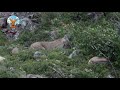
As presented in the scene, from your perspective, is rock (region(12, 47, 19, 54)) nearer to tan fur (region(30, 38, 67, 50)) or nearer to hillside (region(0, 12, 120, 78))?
hillside (region(0, 12, 120, 78))

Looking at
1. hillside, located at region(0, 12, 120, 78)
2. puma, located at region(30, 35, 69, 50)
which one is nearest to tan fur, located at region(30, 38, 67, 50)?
puma, located at region(30, 35, 69, 50)

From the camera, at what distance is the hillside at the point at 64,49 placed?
7301 millimetres

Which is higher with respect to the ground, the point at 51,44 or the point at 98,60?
the point at 51,44

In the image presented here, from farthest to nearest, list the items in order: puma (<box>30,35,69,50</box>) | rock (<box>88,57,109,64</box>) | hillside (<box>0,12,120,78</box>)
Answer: puma (<box>30,35,69,50</box>) → rock (<box>88,57,109,64</box>) → hillside (<box>0,12,120,78</box>)

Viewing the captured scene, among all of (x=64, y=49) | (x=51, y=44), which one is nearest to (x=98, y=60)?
(x=64, y=49)

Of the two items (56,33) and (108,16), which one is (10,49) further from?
(108,16)

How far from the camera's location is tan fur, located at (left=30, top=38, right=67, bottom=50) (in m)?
9.52

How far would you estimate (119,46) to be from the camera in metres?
7.84

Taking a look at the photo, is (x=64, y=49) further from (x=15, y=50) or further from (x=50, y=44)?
(x=15, y=50)

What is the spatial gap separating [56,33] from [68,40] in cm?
87

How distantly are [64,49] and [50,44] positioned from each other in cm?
85

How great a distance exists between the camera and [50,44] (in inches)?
387

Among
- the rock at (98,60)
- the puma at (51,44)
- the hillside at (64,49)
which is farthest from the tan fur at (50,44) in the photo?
the rock at (98,60)
